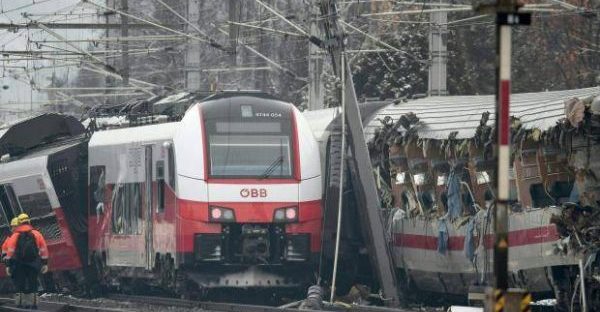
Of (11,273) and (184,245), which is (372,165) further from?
(11,273)

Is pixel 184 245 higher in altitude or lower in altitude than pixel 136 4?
lower

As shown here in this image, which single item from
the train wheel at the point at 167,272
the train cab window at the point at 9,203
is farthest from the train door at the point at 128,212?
the train cab window at the point at 9,203

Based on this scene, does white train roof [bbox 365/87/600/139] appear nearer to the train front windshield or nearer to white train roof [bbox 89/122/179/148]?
the train front windshield

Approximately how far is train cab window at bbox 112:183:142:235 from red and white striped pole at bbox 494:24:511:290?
50.8ft

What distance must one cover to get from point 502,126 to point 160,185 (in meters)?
14.5

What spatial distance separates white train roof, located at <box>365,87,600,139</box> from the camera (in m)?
20.6

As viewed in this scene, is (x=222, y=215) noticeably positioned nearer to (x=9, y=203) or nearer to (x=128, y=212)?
(x=128, y=212)

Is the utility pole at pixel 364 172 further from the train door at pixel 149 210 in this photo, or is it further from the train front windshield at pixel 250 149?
the train door at pixel 149 210

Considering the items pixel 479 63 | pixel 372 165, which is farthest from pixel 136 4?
pixel 372 165

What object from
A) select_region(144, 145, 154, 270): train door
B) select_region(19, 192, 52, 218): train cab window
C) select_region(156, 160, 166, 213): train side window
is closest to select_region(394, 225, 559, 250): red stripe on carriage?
select_region(156, 160, 166, 213): train side window

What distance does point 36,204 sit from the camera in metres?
30.7

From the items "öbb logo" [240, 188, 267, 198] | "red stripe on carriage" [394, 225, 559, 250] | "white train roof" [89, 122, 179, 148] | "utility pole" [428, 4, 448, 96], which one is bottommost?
"red stripe on carriage" [394, 225, 559, 250]

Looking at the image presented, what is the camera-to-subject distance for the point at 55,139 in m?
Result: 33.0

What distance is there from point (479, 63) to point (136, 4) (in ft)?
134
